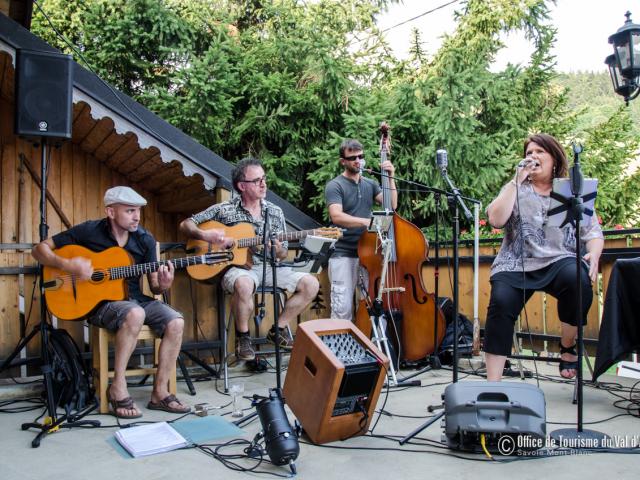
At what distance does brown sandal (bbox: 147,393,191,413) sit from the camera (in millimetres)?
3457

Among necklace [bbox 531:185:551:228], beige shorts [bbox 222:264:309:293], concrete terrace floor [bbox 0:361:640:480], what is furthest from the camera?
beige shorts [bbox 222:264:309:293]

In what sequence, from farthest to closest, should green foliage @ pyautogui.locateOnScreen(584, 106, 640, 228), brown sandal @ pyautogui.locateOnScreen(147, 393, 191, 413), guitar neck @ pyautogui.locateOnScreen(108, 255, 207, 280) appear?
green foliage @ pyautogui.locateOnScreen(584, 106, 640, 228)
guitar neck @ pyautogui.locateOnScreen(108, 255, 207, 280)
brown sandal @ pyautogui.locateOnScreen(147, 393, 191, 413)

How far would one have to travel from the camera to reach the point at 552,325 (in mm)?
Answer: 5023

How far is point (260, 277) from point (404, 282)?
110 centimetres

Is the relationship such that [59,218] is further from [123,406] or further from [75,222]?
[123,406]

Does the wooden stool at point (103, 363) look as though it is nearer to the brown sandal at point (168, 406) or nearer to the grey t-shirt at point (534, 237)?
the brown sandal at point (168, 406)

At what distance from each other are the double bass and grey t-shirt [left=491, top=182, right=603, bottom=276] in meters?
0.81

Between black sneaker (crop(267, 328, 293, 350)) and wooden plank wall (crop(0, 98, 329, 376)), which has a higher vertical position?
wooden plank wall (crop(0, 98, 329, 376))

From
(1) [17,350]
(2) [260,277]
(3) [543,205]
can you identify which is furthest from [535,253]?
(1) [17,350]

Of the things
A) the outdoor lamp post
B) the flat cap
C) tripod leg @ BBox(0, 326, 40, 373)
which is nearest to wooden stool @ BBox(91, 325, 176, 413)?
tripod leg @ BBox(0, 326, 40, 373)

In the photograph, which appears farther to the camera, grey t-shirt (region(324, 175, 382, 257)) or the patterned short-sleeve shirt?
grey t-shirt (region(324, 175, 382, 257))

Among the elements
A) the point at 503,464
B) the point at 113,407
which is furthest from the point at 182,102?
the point at 503,464

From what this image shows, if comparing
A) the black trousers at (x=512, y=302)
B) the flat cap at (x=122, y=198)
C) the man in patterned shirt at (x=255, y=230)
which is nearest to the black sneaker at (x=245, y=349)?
the man in patterned shirt at (x=255, y=230)

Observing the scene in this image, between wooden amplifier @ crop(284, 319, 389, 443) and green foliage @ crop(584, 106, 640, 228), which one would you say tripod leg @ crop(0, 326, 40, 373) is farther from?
green foliage @ crop(584, 106, 640, 228)
